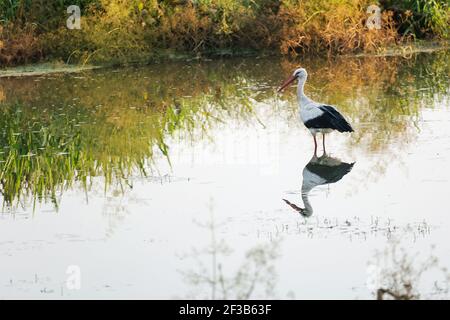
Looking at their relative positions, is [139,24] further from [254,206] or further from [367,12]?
[254,206]

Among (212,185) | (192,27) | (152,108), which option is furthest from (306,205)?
(192,27)

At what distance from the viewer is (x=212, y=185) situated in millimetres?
10859

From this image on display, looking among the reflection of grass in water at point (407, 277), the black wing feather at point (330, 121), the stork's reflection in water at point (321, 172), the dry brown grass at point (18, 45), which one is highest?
the dry brown grass at point (18, 45)

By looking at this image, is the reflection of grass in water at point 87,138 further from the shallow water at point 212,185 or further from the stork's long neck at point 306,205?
the stork's long neck at point 306,205

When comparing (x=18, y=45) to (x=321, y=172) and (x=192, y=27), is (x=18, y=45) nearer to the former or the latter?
(x=192, y=27)

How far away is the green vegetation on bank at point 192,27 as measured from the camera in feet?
63.5

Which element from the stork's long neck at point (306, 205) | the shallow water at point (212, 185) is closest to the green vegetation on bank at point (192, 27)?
the shallow water at point (212, 185)

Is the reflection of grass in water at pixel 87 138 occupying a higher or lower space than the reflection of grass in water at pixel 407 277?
higher

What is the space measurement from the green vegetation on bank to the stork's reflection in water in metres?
8.29

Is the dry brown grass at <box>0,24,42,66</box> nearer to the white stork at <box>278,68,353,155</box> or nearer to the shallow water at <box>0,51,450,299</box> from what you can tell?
the shallow water at <box>0,51,450,299</box>

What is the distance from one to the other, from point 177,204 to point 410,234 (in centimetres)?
243

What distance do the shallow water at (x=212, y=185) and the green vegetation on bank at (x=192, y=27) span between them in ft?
5.57

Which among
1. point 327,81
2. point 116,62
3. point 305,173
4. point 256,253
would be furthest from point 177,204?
point 116,62

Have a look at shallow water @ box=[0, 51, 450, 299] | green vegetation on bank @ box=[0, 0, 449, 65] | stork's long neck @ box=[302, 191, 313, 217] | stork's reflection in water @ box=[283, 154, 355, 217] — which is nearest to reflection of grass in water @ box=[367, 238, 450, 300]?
shallow water @ box=[0, 51, 450, 299]
